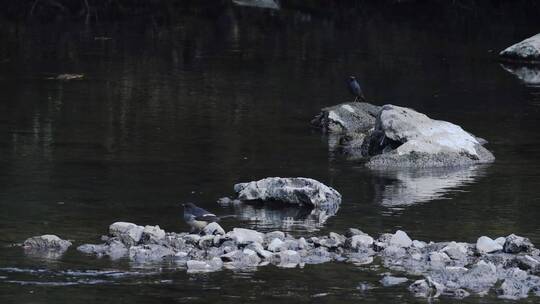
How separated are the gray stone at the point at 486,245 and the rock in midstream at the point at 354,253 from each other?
0.02m

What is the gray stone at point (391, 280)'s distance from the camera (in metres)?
15.3

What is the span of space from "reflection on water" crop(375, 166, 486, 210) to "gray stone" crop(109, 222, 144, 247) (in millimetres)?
4979

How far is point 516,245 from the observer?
1673 cm

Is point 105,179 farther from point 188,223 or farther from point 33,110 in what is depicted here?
point 33,110

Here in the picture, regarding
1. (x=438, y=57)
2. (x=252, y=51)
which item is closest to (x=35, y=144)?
(x=252, y=51)

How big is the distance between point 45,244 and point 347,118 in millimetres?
13593

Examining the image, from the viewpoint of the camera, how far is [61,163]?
23359 millimetres

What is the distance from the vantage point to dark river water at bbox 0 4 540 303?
15.6m

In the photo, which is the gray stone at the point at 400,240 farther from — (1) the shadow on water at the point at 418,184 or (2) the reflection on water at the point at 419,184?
(2) the reflection on water at the point at 419,184

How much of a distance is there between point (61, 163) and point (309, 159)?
4.87 m

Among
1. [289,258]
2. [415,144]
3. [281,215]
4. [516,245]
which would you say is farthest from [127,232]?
[415,144]

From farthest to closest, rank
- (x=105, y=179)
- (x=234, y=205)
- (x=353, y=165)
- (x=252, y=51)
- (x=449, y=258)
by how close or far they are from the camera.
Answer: (x=252, y=51)
(x=353, y=165)
(x=105, y=179)
(x=234, y=205)
(x=449, y=258)

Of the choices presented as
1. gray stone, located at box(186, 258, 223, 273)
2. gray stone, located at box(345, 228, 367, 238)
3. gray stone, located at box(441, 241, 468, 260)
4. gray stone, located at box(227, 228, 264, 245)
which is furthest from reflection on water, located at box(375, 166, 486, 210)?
gray stone, located at box(186, 258, 223, 273)

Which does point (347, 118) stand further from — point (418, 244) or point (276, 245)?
point (276, 245)
